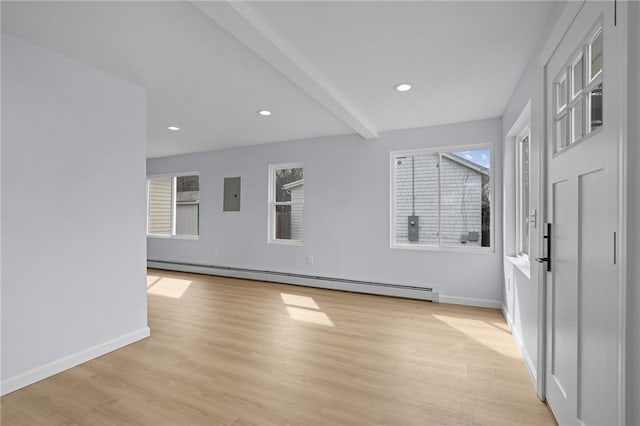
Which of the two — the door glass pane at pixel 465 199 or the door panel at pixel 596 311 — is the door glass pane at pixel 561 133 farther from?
the door glass pane at pixel 465 199

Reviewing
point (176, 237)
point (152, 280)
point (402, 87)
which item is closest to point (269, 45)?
point (402, 87)

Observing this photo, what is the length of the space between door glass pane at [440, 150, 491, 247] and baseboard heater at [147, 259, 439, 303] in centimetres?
82

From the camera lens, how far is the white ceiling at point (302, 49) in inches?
79.0

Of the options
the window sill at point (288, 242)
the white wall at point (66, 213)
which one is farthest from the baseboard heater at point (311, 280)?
the white wall at point (66, 213)

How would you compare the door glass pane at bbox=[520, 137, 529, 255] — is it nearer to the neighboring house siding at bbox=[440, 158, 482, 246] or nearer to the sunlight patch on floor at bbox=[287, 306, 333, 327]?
the neighboring house siding at bbox=[440, 158, 482, 246]

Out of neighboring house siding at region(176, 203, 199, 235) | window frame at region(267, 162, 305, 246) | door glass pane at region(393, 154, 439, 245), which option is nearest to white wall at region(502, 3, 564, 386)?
door glass pane at region(393, 154, 439, 245)

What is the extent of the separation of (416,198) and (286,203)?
227 cm

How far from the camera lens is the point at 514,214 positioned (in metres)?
3.80

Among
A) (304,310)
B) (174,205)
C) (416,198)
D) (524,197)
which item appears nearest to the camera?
(524,197)

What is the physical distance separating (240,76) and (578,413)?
3254mm

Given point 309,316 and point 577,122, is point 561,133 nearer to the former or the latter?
point 577,122

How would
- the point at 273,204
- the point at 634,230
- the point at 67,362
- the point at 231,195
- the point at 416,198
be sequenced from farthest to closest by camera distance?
the point at 231,195, the point at 273,204, the point at 416,198, the point at 67,362, the point at 634,230

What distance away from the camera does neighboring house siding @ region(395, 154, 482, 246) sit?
4.44 meters

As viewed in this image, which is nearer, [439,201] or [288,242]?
[439,201]
